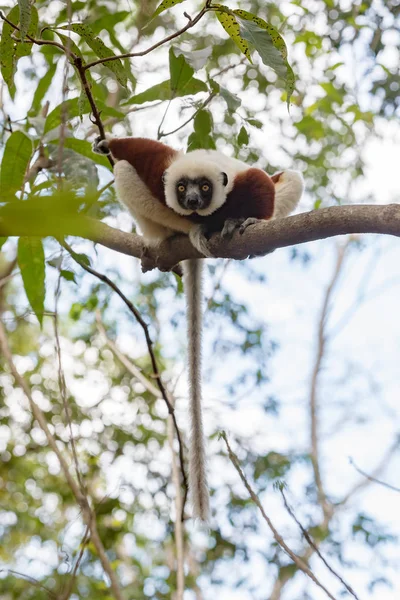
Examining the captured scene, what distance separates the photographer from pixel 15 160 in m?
2.95

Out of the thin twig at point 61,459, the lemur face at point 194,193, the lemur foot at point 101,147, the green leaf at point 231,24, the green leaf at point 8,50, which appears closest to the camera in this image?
the green leaf at point 231,24

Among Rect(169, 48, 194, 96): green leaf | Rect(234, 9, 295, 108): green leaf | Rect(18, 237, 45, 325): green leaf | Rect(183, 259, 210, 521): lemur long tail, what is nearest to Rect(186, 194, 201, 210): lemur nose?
Rect(183, 259, 210, 521): lemur long tail

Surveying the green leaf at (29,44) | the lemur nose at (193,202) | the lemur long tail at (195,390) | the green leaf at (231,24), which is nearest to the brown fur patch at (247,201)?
the lemur nose at (193,202)

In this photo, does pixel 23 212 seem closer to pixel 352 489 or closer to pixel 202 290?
pixel 202 290

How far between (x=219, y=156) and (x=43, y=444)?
482 cm

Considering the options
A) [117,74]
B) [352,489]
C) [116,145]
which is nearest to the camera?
[117,74]

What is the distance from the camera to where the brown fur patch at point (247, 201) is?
3.44 metres

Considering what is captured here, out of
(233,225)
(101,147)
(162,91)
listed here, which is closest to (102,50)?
(162,91)

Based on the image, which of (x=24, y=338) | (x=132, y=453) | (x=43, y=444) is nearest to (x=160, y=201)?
(x=132, y=453)

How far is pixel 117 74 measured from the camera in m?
2.55

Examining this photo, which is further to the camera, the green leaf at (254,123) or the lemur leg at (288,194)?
the lemur leg at (288,194)

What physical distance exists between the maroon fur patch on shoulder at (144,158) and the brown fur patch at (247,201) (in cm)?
27

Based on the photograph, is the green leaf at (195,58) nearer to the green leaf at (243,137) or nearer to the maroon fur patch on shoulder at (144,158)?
the green leaf at (243,137)

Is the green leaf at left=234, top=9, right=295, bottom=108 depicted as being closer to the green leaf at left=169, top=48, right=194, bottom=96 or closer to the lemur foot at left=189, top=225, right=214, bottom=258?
the green leaf at left=169, top=48, right=194, bottom=96
